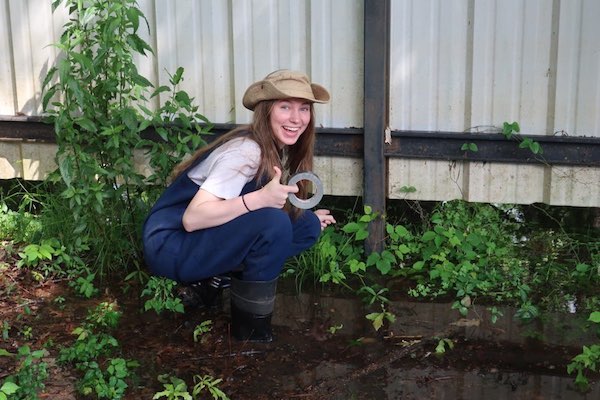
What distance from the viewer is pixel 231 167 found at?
374 centimetres

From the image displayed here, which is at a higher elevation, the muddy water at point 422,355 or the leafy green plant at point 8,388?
the leafy green plant at point 8,388

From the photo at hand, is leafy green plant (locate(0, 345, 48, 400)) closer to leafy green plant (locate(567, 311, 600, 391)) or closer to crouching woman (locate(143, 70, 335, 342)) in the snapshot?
crouching woman (locate(143, 70, 335, 342))

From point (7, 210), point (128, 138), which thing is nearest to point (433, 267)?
point (128, 138)

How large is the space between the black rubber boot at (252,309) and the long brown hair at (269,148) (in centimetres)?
42

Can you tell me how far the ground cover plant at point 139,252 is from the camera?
163 inches

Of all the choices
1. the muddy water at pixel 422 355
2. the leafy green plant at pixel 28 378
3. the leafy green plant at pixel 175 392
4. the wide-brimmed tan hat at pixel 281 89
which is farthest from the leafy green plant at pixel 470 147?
the leafy green plant at pixel 28 378

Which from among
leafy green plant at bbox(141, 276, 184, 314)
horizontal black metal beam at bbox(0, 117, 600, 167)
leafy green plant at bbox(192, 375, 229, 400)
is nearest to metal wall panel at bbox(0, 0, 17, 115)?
horizontal black metal beam at bbox(0, 117, 600, 167)

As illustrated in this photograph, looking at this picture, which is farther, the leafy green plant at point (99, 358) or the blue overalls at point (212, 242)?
the blue overalls at point (212, 242)

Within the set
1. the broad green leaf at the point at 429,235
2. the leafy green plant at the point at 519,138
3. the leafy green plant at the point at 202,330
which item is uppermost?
the leafy green plant at the point at 519,138

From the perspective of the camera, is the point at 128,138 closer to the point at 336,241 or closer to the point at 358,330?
the point at 336,241

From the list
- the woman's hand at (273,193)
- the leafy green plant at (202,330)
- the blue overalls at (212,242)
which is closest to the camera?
the woman's hand at (273,193)

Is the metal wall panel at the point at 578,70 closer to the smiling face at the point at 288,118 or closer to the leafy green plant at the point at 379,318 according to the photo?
the leafy green plant at the point at 379,318

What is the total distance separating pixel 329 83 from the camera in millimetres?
4871

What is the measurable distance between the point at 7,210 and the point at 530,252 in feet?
10.5
